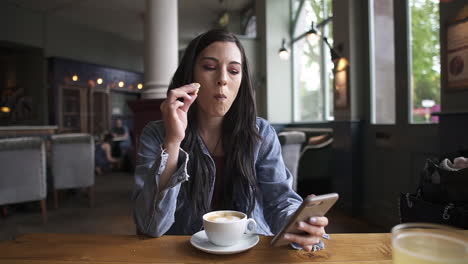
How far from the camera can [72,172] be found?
12.5ft

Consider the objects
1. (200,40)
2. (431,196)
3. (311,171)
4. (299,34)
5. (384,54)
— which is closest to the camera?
(200,40)

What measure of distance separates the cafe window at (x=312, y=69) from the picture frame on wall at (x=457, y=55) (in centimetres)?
197

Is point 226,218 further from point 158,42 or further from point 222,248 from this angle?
point 158,42

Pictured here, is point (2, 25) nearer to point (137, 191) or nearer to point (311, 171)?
point (311, 171)

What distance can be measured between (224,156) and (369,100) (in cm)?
291

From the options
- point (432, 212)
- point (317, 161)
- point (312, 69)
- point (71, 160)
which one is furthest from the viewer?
point (312, 69)

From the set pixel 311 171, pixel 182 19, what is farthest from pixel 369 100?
pixel 182 19

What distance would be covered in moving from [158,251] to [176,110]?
0.41m

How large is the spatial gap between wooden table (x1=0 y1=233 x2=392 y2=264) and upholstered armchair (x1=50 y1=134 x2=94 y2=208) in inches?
130

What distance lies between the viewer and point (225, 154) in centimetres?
123

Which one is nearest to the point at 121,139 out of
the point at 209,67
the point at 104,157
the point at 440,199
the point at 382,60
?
the point at 104,157

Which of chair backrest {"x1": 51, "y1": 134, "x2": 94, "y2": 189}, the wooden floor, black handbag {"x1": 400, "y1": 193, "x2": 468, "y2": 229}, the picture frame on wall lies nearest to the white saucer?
black handbag {"x1": 400, "y1": 193, "x2": 468, "y2": 229}

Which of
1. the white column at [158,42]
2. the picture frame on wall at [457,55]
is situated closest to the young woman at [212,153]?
the picture frame on wall at [457,55]

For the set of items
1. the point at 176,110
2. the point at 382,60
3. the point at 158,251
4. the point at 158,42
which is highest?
the point at 158,42
